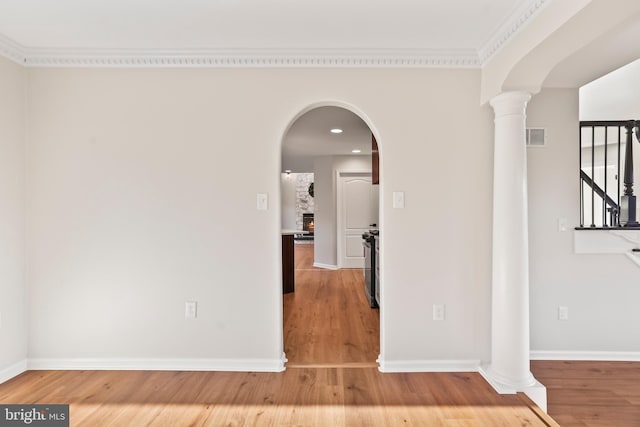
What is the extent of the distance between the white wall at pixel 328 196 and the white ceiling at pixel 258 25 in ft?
15.1

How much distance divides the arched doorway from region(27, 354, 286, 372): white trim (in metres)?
0.27

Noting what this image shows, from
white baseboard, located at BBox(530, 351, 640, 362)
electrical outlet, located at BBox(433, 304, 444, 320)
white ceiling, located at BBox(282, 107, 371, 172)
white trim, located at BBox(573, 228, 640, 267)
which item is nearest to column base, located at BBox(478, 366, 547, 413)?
electrical outlet, located at BBox(433, 304, 444, 320)

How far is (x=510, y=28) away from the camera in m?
2.25

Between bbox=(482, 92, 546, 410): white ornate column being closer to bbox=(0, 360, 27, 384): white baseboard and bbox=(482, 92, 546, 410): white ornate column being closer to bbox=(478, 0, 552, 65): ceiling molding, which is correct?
bbox=(478, 0, 552, 65): ceiling molding

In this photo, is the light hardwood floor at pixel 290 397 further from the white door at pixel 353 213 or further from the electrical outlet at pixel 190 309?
the white door at pixel 353 213

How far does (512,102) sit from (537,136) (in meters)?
0.74

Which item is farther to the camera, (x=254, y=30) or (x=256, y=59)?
(x=256, y=59)

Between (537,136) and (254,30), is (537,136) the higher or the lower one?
the lower one

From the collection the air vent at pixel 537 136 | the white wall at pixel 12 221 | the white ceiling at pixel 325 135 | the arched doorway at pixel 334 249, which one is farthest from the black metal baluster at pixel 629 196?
the white wall at pixel 12 221

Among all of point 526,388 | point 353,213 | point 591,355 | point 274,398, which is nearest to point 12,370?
point 274,398

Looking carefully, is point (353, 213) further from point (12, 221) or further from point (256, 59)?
point (12, 221)

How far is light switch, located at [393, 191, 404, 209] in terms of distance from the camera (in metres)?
2.72

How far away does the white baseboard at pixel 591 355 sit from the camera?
2998 mm

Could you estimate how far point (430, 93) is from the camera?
272 cm
